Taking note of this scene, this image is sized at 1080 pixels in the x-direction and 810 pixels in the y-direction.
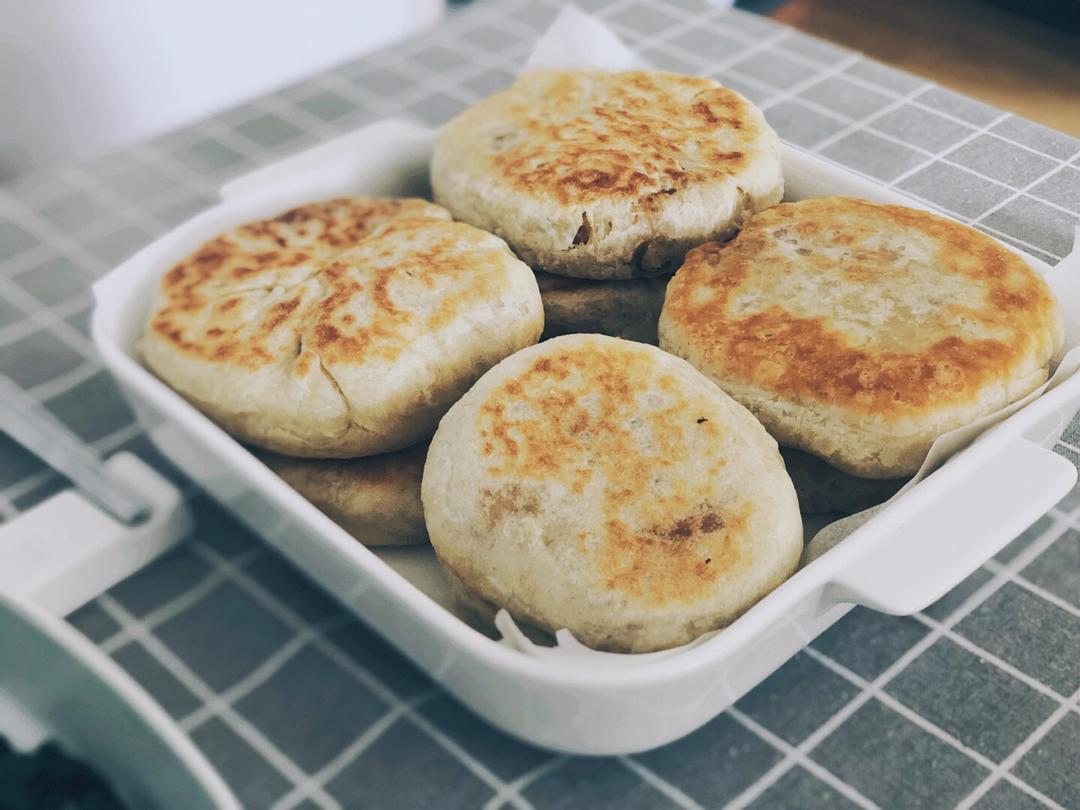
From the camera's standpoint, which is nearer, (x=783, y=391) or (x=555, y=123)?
(x=783, y=391)

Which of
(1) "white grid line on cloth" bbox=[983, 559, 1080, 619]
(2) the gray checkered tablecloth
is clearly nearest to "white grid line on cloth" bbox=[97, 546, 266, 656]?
(2) the gray checkered tablecloth

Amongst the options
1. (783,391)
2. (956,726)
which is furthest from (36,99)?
(956,726)

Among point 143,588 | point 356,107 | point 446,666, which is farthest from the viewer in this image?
point 356,107

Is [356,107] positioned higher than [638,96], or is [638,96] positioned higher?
[638,96]

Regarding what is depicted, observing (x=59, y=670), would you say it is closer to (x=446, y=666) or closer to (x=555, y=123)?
(x=446, y=666)

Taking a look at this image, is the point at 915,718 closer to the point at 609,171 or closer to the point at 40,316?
the point at 609,171

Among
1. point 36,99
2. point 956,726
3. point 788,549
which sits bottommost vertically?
point 36,99

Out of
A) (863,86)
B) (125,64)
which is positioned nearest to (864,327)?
(863,86)

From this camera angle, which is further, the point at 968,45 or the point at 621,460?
the point at 968,45
